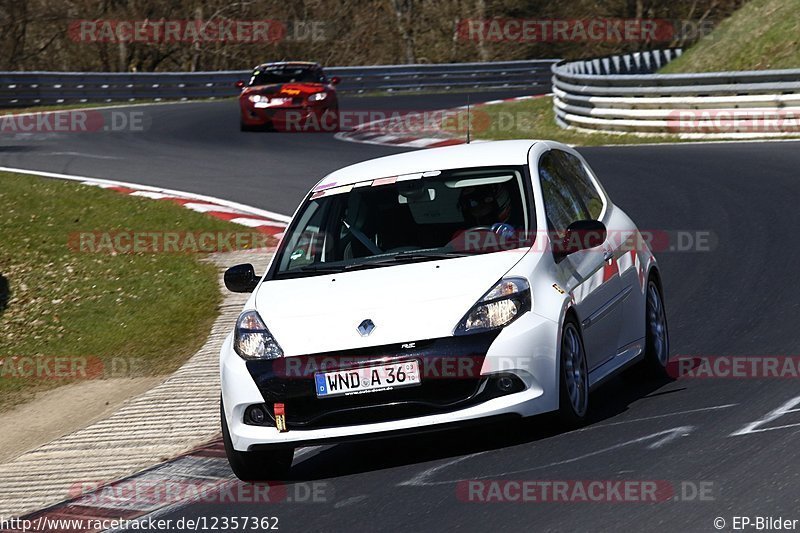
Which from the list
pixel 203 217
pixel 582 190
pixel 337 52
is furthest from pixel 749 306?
pixel 337 52

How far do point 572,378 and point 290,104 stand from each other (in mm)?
20330

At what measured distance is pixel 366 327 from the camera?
6.76 meters

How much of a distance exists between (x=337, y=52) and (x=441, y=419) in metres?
47.3

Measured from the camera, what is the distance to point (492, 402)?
674cm

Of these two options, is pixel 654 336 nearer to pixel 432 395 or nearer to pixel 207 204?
pixel 432 395

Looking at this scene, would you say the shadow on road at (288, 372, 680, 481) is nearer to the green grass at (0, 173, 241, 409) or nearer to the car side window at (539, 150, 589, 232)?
the car side window at (539, 150, 589, 232)

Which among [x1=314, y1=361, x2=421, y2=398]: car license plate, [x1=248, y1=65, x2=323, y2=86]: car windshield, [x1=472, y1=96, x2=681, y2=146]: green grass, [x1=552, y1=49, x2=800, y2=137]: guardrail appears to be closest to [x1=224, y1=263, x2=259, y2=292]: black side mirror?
[x1=314, y1=361, x2=421, y2=398]: car license plate

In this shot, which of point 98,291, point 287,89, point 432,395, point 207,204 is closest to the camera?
point 432,395

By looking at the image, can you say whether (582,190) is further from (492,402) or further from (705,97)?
(705,97)

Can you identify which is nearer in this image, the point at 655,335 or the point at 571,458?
the point at 571,458

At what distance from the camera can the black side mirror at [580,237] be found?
748cm

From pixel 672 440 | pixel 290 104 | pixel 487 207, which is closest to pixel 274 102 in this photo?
pixel 290 104

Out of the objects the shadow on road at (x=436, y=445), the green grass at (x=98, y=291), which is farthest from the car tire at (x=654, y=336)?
the green grass at (x=98, y=291)

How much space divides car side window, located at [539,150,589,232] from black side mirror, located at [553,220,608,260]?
0.50 ft
